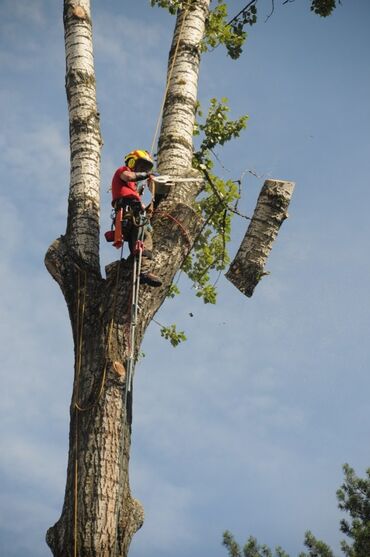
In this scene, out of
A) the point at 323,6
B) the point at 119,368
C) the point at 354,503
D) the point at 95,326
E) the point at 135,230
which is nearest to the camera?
the point at 119,368

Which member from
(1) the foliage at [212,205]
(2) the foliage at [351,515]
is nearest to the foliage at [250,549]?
(2) the foliage at [351,515]

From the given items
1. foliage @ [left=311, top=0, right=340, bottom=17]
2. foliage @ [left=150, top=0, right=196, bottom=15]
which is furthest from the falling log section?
foliage @ [left=311, top=0, right=340, bottom=17]

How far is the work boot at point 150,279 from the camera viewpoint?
5660 mm

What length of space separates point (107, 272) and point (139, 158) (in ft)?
4.65

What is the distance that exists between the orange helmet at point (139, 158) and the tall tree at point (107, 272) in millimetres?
120

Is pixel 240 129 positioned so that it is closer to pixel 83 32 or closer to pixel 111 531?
pixel 83 32

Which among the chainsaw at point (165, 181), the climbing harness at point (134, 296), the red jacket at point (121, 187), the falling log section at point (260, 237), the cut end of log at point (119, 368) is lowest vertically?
the cut end of log at point (119, 368)

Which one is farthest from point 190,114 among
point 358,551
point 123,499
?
point 358,551

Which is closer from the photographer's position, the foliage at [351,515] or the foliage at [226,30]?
the foliage at [226,30]

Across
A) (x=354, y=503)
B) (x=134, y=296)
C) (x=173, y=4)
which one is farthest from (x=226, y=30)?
(x=354, y=503)

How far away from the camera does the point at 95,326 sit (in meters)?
5.49

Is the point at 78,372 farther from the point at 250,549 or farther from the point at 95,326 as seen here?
the point at 250,549

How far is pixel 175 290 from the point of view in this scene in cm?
911

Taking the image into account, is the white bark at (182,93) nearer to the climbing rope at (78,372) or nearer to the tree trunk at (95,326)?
the tree trunk at (95,326)
